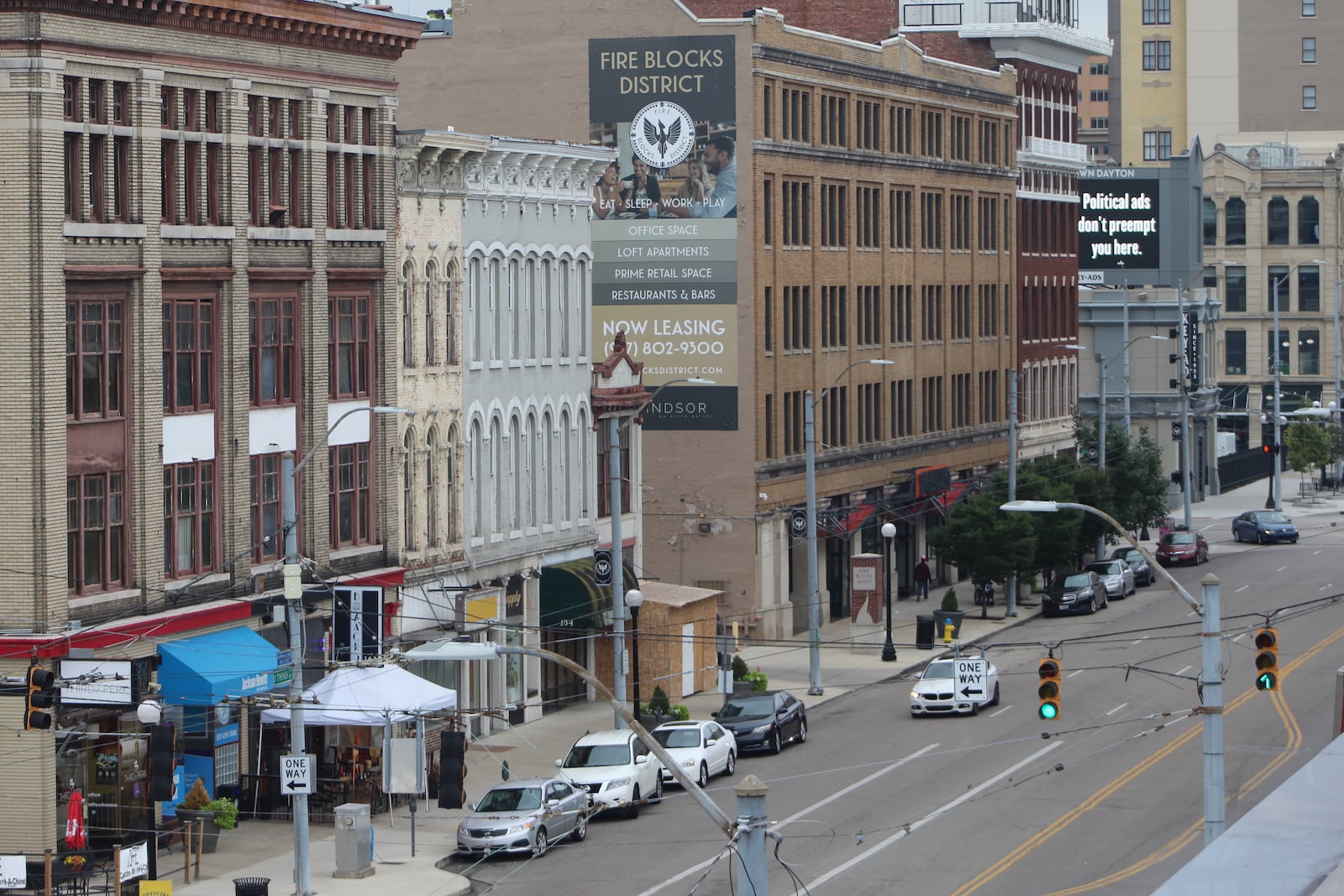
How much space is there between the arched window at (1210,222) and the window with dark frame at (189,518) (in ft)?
361

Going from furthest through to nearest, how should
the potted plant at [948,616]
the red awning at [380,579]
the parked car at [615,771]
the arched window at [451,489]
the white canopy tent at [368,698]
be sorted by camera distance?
1. the potted plant at [948,616]
2. the arched window at [451,489]
3. the red awning at [380,579]
4. the parked car at [615,771]
5. the white canopy tent at [368,698]

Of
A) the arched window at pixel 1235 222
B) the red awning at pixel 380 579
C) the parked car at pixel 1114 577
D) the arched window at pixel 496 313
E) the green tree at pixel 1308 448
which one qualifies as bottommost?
the parked car at pixel 1114 577

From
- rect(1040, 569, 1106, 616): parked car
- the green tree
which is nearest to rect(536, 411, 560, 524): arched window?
rect(1040, 569, 1106, 616): parked car

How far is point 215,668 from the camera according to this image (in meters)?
40.4

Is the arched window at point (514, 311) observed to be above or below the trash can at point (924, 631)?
above

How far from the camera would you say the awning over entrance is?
55.3 meters

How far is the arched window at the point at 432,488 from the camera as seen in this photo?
50438 millimetres

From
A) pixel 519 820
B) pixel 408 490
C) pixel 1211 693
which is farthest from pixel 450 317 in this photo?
pixel 1211 693

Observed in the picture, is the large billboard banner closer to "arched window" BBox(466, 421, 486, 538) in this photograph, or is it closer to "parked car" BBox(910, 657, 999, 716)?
"arched window" BBox(466, 421, 486, 538)

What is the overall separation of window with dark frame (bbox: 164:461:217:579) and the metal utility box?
6.96 meters

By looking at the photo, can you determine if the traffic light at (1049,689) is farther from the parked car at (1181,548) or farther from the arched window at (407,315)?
the parked car at (1181,548)

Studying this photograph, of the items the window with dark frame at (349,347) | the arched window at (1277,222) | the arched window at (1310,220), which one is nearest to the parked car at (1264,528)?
the window with dark frame at (349,347)

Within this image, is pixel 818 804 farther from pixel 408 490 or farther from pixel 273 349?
pixel 273 349

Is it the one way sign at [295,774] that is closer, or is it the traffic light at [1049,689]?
the traffic light at [1049,689]
